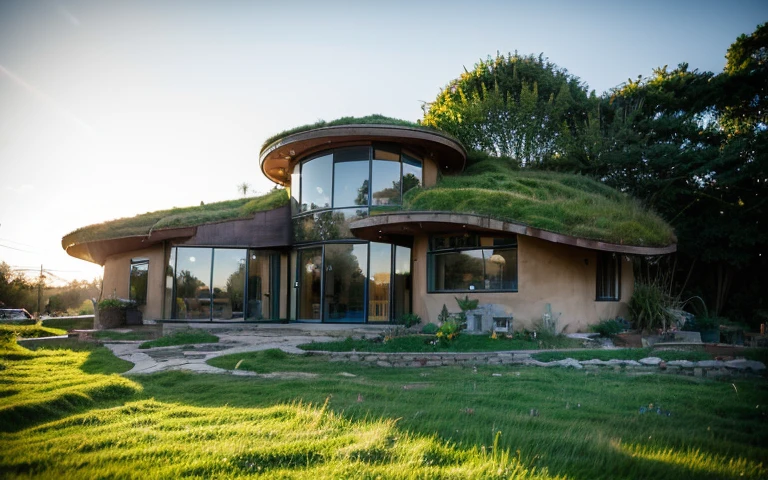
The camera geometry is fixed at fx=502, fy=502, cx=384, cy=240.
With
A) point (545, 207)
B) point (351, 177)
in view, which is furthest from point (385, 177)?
point (545, 207)

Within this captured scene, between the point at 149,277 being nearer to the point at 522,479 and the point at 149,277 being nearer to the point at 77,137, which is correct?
the point at 77,137

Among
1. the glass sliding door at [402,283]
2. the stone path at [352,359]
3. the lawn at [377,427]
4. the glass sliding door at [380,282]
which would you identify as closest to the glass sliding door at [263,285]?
the stone path at [352,359]

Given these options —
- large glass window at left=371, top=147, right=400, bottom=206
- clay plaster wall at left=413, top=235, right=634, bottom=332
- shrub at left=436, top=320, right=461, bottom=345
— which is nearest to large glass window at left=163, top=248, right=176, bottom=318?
large glass window at left=371, top=147, right=400, bottom=206

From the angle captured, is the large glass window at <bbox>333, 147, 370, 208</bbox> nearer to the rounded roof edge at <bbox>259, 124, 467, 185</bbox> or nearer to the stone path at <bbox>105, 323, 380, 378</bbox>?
the rounded roof edge at <bbox>259, 124, 467, 185</bbox>

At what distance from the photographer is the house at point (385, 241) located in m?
12.1

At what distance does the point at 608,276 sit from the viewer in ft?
45.5

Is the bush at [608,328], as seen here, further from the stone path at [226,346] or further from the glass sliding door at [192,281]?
the glass sliding door at [192,281]

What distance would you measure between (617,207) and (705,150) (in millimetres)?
6928

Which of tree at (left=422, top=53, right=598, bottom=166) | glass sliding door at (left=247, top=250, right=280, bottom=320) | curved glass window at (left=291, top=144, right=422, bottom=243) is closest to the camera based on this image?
curved glass window at (left=291, top=144, right=422, bottom=243)

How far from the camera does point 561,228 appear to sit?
37.3 ft

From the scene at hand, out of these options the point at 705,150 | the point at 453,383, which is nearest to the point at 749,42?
the point at 705,150

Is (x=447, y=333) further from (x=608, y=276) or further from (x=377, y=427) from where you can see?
(x=377, y=427)

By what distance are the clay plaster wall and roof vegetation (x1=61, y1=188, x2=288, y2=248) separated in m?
6.90

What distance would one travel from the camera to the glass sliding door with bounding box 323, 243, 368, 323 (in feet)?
46.5
